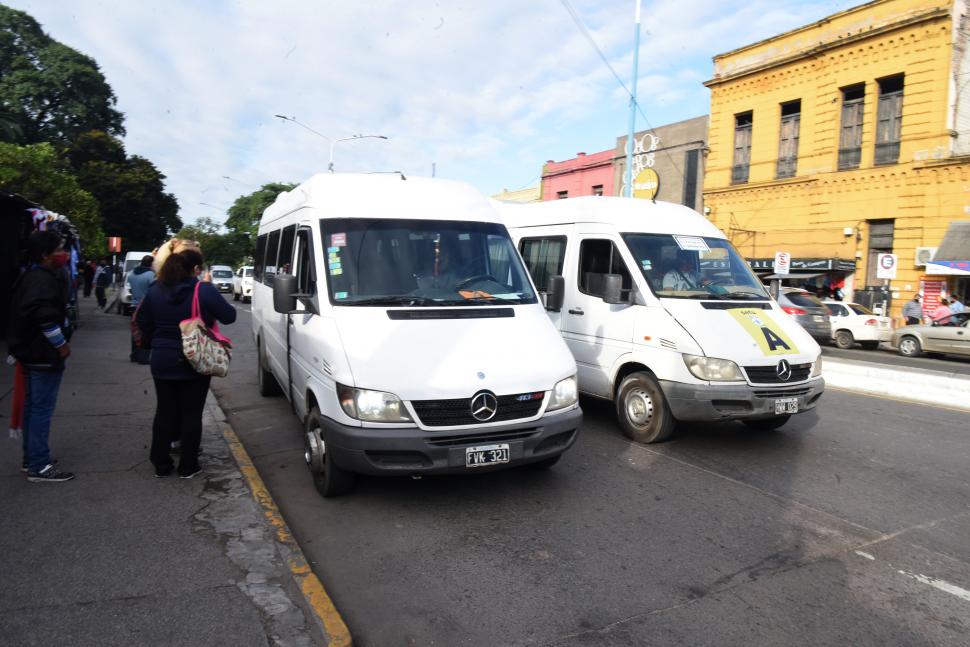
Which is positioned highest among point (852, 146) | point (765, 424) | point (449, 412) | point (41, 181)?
point (852, 146)

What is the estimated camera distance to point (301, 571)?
3.61m

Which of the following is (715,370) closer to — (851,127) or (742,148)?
(851,127)

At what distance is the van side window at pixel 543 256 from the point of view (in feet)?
25.6

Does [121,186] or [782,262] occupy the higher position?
[121,186]

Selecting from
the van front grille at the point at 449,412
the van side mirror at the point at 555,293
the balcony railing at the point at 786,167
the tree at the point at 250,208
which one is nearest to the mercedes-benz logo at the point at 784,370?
the van side mirror at the point at 555,293

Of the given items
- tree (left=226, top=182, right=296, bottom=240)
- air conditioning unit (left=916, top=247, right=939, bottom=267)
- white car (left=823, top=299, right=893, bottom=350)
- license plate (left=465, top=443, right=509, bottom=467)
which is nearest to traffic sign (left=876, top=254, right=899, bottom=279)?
white car (left=823, top=299, right=893, bottom=350)

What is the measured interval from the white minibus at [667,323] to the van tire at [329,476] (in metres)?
2.49

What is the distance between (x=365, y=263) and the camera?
5.15m

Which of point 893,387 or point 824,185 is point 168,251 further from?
point 824,185

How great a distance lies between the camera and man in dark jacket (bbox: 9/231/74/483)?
15.0ft

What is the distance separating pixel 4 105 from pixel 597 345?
52.7 m

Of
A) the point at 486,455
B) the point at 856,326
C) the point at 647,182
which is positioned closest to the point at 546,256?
the point at 486,455

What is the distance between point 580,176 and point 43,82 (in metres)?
39.3

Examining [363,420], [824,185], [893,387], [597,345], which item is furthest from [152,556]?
[824,185]
